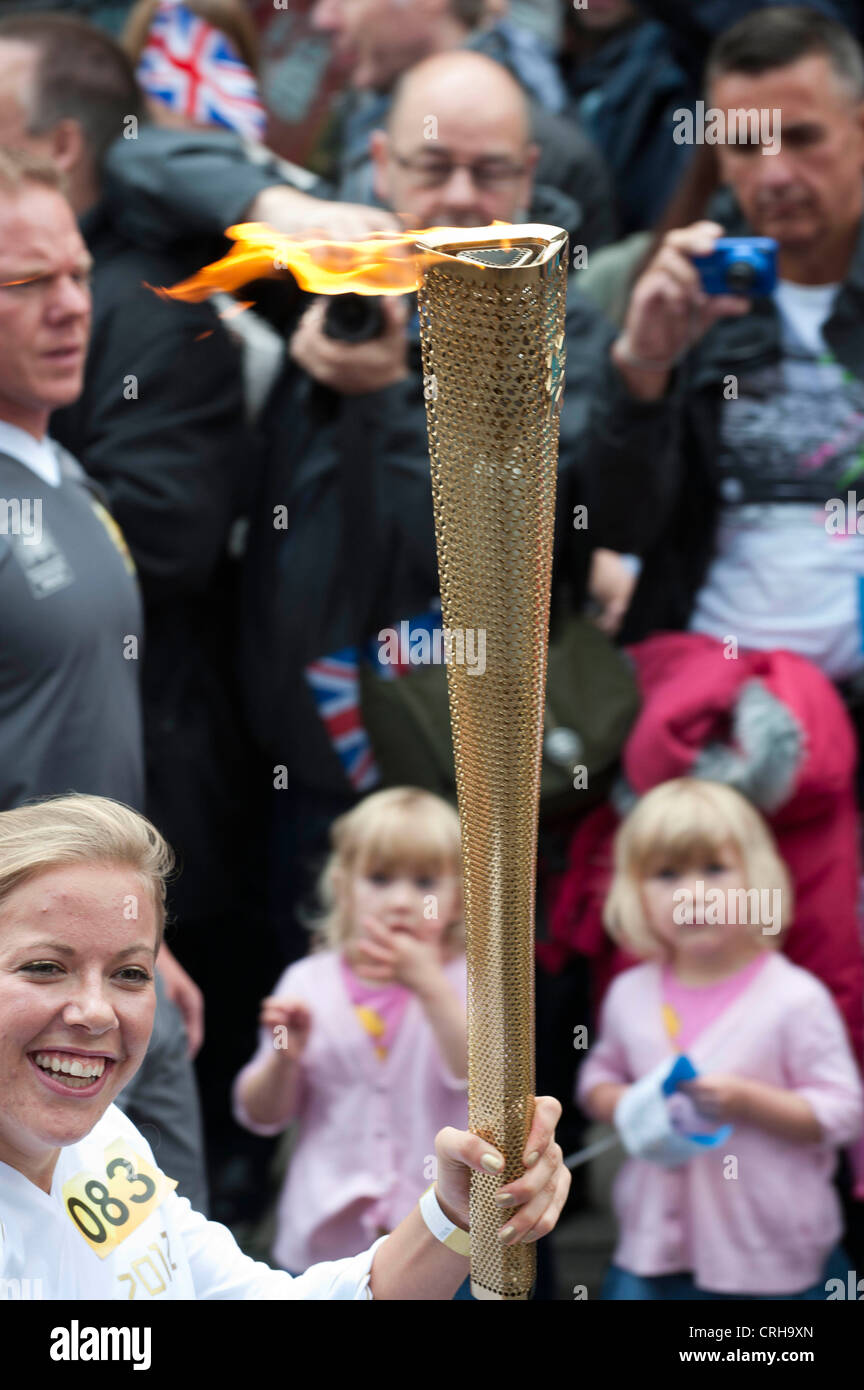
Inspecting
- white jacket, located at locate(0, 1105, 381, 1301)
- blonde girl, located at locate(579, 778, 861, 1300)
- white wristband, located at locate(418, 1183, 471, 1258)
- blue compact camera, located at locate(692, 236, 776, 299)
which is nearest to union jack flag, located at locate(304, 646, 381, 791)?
blonde girl, located at locate(579, 778, 861, 1300)

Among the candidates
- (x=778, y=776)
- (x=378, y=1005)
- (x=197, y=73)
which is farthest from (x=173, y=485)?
(x=778, y=776)

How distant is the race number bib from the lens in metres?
1.73

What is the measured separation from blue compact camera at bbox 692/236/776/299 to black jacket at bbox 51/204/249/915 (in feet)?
2.82

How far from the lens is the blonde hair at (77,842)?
5.50 ft

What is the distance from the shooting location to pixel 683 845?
3207 millimetres

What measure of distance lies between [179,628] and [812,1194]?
59.2 inches

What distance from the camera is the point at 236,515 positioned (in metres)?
3.37

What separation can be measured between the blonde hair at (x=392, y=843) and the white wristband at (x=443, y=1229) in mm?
1372

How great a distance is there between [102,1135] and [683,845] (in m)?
1.58

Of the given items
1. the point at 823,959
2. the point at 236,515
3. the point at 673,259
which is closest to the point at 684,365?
the point at 673,259
